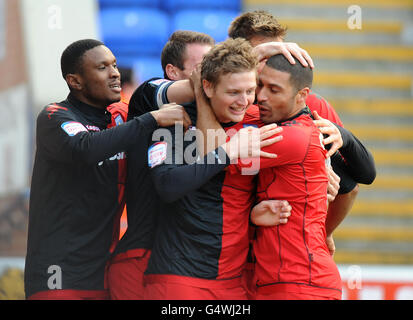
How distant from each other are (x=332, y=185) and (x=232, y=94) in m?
0.66

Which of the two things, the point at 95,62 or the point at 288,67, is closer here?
the point at 288,67

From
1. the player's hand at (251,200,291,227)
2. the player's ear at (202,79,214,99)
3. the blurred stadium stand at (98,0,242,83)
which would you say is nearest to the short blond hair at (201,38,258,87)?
the player's ear at (202,79,214,99)

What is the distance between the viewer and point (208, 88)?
Answer: 7.86 ft

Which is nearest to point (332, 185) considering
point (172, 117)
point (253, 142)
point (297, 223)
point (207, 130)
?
point (297, 223)

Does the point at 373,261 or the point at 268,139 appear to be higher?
the point at 268,139

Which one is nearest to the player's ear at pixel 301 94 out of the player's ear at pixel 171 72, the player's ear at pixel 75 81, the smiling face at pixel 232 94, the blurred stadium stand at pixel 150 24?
the smiling face at pixel 232 94

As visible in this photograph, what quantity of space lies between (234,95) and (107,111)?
759 millimetres

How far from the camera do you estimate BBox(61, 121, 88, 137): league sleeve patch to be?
255 cm

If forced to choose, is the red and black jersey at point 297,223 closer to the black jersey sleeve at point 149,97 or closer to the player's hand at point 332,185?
the player's hand at point 332,185

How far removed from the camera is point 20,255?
5605mm

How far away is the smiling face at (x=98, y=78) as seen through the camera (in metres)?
2.72

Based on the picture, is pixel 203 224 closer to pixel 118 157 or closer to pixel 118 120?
pixel 118 157
